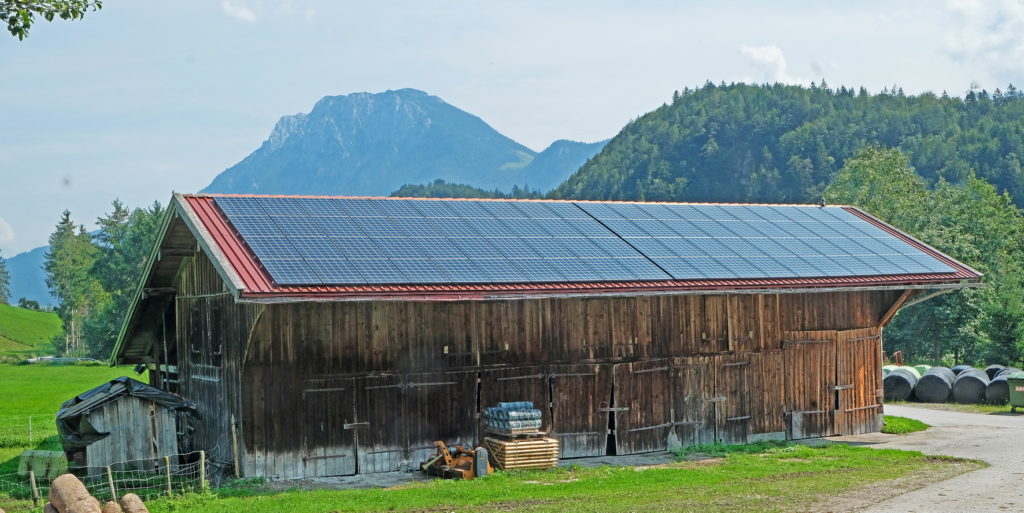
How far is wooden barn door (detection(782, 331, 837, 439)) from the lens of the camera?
96.2 feet

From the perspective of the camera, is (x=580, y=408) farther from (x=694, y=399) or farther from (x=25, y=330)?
(x=25, y=330)

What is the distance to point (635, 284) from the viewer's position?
25.5m

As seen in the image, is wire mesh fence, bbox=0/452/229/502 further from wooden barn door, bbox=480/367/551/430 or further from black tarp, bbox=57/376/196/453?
wooden barn door, bbox=480/367/551/430

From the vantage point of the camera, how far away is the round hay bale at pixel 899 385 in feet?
Answer: 138

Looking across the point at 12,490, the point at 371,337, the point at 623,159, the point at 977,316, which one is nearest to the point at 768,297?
the point at 371,337

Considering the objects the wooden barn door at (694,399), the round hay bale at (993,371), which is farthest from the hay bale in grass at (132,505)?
the round hay bale at (993,371)

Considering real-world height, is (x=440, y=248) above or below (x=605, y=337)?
above

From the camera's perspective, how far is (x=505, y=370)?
24984mm

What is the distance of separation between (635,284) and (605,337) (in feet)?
5.51

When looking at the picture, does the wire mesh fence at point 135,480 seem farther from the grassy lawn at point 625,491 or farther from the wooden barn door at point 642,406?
the wooden barn door at point 642,406

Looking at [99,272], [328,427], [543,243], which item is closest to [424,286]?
[328,427]

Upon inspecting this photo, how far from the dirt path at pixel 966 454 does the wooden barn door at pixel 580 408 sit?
26.3 feet

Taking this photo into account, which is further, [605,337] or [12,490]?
[605,337]

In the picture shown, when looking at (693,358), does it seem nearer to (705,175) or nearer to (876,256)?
(876,256)
